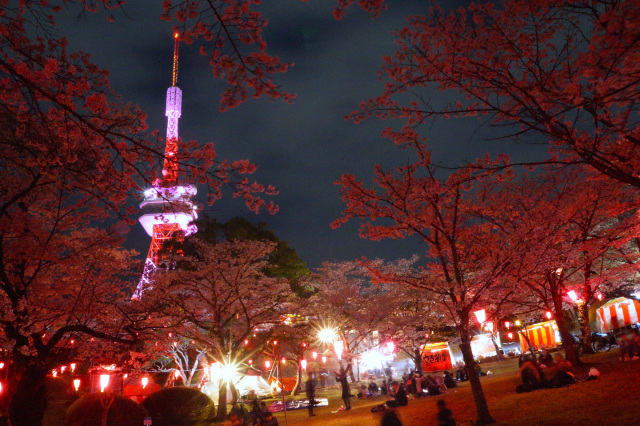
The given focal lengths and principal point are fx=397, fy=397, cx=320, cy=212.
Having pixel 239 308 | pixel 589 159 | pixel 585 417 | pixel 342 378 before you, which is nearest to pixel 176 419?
pixel 239 308

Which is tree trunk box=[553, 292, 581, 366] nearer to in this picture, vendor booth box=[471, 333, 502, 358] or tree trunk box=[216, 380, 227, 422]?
tree trunk box=[216, 380, 227, 422]

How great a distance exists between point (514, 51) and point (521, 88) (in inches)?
40.8

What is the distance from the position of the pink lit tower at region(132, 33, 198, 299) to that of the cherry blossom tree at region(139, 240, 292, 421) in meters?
1.58

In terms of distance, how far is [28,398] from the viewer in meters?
7.72

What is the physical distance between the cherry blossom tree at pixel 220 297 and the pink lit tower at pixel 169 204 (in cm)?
158

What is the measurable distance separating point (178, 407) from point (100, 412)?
339 cm

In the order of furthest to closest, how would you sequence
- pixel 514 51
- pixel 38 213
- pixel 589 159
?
1. pixel 38 213
2. pixel 514 51
3. pixel 589 159

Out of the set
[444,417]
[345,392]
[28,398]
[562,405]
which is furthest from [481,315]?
[28,398]

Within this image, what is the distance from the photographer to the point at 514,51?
22.6ft

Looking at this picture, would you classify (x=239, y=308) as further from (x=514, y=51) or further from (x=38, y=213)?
(x=514, y=51)

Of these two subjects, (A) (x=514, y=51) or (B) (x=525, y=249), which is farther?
(B) (x=525, y=249)

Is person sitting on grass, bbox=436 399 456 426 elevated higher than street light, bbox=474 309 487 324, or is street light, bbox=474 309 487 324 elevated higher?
street light, bbox=474 309 487 324

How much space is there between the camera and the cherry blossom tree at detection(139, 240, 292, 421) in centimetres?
1772

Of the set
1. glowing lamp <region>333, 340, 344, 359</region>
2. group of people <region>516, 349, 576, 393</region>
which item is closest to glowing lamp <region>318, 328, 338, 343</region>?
glowing lamp <region>333, 340, 344, 359</region>
